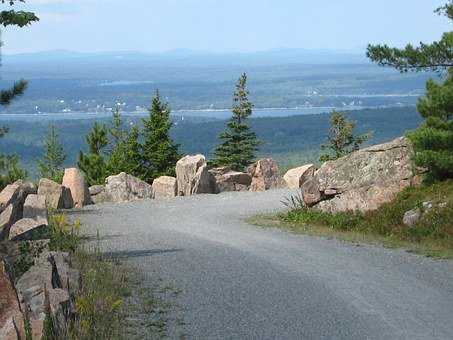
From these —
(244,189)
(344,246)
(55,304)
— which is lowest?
(244,189)

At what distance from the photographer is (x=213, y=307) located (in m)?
12.3

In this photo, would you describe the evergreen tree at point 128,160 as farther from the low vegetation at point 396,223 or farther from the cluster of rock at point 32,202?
the low vegetation at point 396,223

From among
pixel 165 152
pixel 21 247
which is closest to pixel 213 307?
pixel 21 247

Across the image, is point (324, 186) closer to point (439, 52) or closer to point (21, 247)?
point (439, 52)

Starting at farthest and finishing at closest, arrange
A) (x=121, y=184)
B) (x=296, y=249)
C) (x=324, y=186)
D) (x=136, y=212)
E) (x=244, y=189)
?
1. (x=244, y=189)
2. (x=121, y=184)
3. (x=136, y=212)
4. (x=324, y=186)
5. (x=296, y=249)

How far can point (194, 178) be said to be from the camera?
36031 millimetres

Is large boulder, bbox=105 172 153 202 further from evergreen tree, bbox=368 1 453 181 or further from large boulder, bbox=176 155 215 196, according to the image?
evergreen tree, bbox=368 1 453 181

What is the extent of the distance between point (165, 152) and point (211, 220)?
22.4 meters

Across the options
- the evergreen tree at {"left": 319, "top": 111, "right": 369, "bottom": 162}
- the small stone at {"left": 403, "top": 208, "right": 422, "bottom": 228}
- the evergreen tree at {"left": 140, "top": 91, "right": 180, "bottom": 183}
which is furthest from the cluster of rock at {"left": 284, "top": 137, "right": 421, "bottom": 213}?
the evergreen tree at {"left": 319, "top": 111, "right": 369, "bottom": 162}

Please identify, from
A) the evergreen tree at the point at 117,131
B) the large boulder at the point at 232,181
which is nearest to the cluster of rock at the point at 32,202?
the large boulder at the point at 232,181

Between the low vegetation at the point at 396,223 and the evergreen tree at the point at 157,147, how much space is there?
75.3 feet

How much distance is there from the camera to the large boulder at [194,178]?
35906mm

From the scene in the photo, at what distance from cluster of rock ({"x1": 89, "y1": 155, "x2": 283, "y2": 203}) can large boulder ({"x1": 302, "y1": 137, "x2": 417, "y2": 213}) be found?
35.7 ft

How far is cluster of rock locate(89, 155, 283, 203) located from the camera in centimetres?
3488
